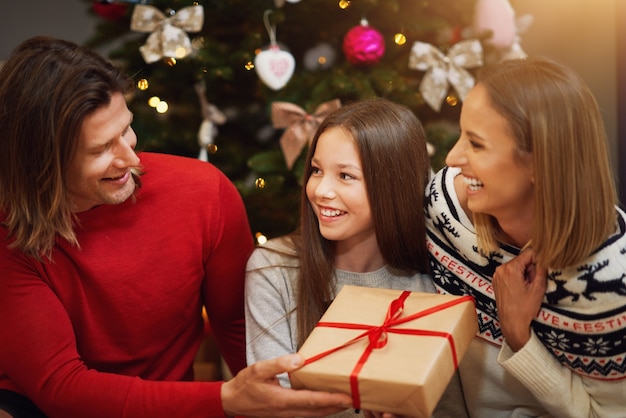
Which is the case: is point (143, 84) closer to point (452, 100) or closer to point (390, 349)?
point (452, 100)

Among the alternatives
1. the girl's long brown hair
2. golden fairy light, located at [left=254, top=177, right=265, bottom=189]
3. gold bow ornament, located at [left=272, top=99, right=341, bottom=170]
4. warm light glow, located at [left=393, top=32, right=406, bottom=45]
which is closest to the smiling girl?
the girl's long brown hair

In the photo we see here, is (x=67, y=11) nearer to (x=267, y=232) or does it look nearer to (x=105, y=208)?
(x=267, y=232)

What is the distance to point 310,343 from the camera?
154 cm

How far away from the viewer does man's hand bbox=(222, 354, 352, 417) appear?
58.1 inches

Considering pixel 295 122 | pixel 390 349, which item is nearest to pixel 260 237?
pixel 295 122

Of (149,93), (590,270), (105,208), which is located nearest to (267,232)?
(149,93)

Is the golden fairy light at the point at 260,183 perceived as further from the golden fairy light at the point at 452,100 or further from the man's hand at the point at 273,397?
the man's hand at the point at 273,397

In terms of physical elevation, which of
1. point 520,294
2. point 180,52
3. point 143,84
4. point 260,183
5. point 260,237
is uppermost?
point 180,52

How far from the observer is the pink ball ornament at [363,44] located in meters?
2.87

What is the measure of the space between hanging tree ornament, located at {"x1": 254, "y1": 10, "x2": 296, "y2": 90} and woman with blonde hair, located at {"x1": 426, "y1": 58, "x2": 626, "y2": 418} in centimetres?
117

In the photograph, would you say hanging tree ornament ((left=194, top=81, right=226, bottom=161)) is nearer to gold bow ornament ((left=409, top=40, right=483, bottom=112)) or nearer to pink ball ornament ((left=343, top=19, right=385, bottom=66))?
pink ball ornament ((left=343, top=19, right=385, bottom=66))

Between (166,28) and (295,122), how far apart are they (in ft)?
2.03

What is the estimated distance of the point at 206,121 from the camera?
303 cm

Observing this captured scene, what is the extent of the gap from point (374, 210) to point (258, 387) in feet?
1.77
